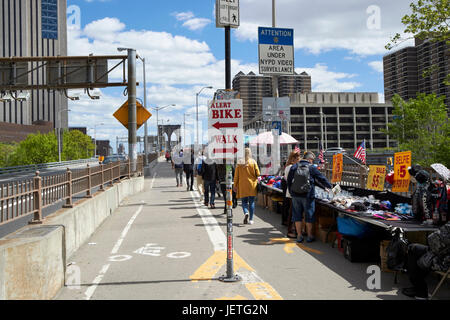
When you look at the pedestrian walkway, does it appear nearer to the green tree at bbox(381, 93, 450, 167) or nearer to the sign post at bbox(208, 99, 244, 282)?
the sign post at bbox(208, 99, 244, 282)

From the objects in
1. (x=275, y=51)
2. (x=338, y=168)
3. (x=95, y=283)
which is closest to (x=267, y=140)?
(x=338, y=168)

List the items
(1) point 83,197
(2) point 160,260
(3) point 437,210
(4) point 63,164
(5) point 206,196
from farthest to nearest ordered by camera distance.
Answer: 1. (4) point 63,164
2. (5) point 206,196
3. (1) point 83,197
4. (2) point 160,260
5. (3) point 437,210

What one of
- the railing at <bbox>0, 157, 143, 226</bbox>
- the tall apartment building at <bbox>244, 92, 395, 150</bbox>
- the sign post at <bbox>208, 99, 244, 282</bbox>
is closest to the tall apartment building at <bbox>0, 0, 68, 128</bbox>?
the tall apartment building at <bbox>244, 92, 395, 150</bbox>

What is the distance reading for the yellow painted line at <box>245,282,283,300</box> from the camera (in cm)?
577

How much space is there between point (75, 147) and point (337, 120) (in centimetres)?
7981

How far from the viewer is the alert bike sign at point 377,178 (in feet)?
34.2

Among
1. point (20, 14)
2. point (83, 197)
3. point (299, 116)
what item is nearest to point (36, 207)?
point (83, 197)

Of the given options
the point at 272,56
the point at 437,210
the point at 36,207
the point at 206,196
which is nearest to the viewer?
the point at 437,210

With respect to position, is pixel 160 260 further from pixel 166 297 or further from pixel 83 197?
pixel 83 197

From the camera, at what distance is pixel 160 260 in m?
7.96

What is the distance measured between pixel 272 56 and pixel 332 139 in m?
133

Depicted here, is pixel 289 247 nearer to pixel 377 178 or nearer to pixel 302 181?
pixel 302 181

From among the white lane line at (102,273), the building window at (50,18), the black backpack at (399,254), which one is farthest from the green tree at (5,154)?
the black backpack at (399,254)

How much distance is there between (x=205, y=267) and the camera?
743cm
